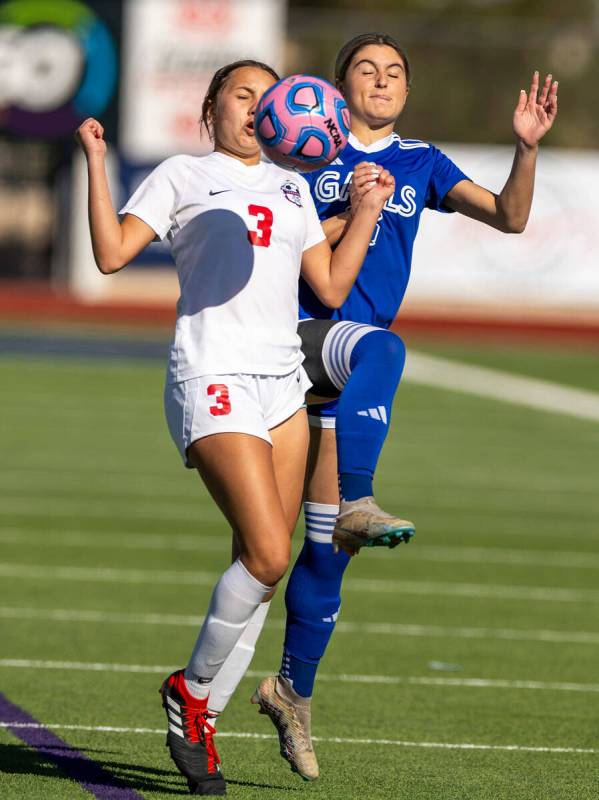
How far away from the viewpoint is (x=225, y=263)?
5.21m

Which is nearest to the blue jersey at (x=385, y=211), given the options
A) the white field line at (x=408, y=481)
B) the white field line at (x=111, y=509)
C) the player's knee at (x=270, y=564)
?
the player's knee at (x=270, y=564)

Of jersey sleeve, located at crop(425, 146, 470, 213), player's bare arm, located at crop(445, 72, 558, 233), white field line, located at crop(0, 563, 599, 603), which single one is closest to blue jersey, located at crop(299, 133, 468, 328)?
jersey sleeve, located at crop(425, 146, 470, 213)

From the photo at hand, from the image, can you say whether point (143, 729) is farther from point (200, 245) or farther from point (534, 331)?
point (534, 331)

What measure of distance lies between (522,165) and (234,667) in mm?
1971

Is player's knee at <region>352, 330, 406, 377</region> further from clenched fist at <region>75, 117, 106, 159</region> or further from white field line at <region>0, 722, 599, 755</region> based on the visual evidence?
white field line at <region>0, 722, 599, 755</region>

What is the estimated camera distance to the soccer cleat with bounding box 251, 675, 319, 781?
5738mm

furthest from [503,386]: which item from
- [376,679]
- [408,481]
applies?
[376,679]

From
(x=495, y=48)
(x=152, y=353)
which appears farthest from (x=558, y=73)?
(x=152, y=353)

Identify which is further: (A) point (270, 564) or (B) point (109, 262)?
(A) point (270, 564)

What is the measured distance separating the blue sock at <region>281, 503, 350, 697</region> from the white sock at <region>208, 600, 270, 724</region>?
0.37 m

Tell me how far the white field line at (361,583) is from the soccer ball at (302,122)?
199 inches

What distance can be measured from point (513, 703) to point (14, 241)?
3592 centimetres

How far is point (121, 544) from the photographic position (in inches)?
451

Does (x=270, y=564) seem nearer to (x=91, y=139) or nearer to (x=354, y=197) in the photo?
(x=354, y=197)
